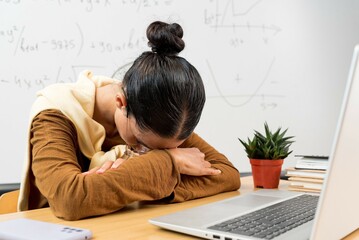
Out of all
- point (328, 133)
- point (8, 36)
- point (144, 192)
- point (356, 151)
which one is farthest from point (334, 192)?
point (328, 133)

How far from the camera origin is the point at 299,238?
0.69 meters

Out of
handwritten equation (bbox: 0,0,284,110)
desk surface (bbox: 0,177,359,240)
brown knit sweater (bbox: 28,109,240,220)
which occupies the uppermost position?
handwritten equation (bbox: 0,0,284,110)

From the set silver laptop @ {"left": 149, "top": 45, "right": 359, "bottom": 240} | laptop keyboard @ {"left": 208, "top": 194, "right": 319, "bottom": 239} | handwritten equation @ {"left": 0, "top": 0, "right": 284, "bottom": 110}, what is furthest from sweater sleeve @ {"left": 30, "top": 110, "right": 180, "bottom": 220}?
handwritten equation @ {"left": 0, "top": 0, "right": 284, "bottom": 110}

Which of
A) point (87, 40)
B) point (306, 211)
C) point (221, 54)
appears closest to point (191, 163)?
point (306, 211)

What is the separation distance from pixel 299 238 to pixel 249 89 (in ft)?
4.94

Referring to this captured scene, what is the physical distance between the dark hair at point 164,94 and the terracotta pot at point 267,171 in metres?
0.30

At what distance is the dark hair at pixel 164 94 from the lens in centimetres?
99

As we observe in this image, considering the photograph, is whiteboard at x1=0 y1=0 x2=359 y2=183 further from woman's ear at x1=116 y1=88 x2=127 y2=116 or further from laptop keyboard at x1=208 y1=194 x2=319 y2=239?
laptop keyboard at x1=208 y1=194 x2=319 y2=239

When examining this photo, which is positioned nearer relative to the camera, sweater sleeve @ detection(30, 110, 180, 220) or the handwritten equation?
sweater sleeve @ detection(30, 110, 180, 220)

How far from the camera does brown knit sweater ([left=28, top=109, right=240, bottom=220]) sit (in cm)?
90

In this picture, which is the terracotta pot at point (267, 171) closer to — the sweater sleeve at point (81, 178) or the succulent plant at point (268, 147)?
the succulent plant at point (268, 147)

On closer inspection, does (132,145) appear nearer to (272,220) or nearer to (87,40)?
(272,220)

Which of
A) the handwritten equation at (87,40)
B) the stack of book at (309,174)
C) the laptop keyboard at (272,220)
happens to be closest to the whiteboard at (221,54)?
the handwritten equation at (87,40)

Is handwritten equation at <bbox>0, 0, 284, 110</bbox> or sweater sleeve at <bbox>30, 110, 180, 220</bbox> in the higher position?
handwritten equation at <bbox>0, 0, 284, 110</bbox>
